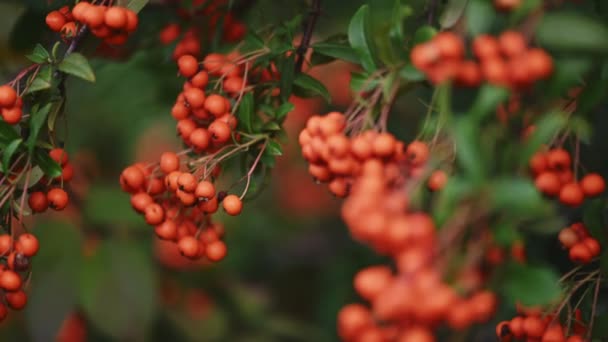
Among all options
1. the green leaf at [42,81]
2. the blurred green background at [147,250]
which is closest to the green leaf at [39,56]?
the green leaf at [42,81]

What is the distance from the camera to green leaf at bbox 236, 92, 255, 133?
1083 mm

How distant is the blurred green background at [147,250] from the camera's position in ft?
5.57

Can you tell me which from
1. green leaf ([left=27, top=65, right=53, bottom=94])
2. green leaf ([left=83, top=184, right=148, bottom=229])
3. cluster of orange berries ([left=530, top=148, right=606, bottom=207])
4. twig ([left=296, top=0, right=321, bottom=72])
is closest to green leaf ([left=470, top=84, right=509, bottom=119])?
cluster of orange berries ([left=530, top=148, right=606, bottom=207])

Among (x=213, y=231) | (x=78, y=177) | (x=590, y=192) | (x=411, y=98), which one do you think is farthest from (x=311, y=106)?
(x=590, y=192)

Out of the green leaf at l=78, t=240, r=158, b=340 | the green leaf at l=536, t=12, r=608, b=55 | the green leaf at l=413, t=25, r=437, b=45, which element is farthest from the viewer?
the green leaf at l=78, t=240, r=158, b=340

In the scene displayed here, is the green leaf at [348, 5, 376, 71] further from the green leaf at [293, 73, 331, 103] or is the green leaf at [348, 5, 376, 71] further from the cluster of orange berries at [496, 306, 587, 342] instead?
the cluster of orange berries at [496, 306, 587, 342]

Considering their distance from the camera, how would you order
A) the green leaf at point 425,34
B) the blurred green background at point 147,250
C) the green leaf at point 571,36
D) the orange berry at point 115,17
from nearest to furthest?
1. the green leaf at point 571,36
2. the green leaf at point 425,34
3. the orange berry at point 115,17
4. the blurred green background at point 147,250

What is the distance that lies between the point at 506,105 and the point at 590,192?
231 millimetres

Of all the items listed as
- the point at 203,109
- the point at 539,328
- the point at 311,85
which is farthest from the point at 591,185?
the point at 203,109

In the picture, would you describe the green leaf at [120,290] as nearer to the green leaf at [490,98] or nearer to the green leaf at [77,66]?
the green leaf at [77,66]

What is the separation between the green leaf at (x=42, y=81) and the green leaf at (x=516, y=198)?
2.18 feet

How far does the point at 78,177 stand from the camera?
88.4 inches

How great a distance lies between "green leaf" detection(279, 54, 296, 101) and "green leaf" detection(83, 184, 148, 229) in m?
1.02

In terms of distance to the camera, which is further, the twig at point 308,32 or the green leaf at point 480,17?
the twig at point 308,32
